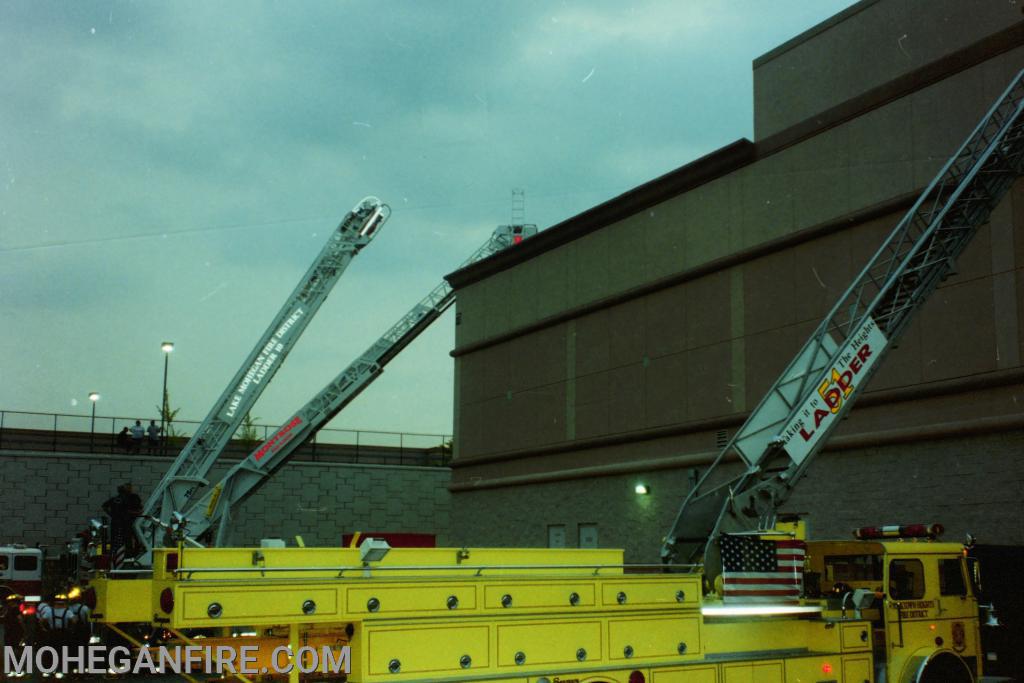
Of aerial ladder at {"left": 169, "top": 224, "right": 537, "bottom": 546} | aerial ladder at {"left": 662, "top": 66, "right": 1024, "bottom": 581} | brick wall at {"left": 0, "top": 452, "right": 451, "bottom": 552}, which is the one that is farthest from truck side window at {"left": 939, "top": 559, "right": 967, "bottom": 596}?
brick wall at {"left": 0, "top": 452, "right": 451, "bottom": 552}

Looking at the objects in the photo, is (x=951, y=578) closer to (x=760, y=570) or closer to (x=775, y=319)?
(x=760, y=570)

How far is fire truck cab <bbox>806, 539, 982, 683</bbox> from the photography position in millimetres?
12180

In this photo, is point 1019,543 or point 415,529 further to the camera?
point 415,529

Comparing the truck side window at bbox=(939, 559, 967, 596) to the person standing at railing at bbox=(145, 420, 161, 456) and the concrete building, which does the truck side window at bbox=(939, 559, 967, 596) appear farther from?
the person standing at railing at bbox=(145, 420, 161, 456)

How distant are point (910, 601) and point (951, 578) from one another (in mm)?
859

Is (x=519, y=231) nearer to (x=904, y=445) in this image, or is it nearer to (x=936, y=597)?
(x=904, y=445)

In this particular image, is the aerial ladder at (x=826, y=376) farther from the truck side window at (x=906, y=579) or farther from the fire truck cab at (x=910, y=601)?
the truck side window at (x=906, y=579)

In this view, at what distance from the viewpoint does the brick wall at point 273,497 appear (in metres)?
36.7

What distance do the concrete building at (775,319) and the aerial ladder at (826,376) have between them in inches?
133

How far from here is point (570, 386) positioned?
102ft

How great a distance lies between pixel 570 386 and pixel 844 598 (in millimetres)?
19135

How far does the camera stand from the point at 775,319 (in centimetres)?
2372

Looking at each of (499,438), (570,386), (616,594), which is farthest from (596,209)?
(616,594)

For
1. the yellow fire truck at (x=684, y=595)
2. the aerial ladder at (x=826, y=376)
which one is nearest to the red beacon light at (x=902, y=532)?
the yellow fire truck at (x=684, y=595)
